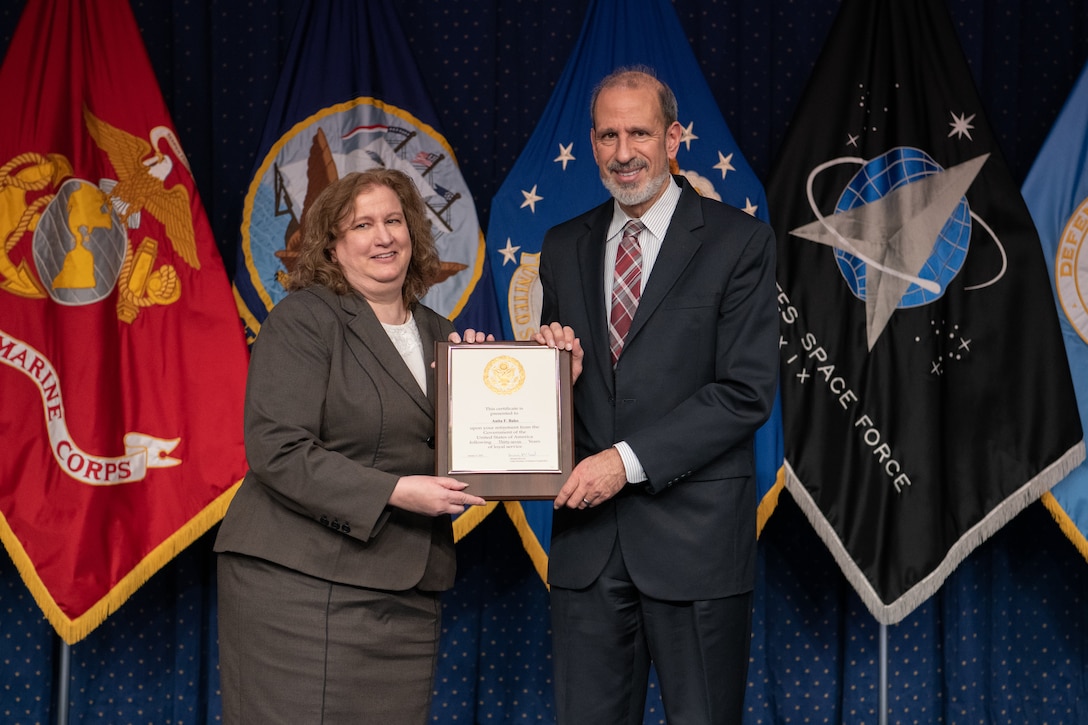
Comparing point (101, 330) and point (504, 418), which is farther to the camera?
point (101, 330)

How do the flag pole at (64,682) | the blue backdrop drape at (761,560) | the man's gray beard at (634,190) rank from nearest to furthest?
the man's gray beard at (634,190)
the flag pole at (64,682)
the blue backdrop drape at (761,560)

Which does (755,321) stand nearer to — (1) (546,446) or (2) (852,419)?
(1) (546,446)

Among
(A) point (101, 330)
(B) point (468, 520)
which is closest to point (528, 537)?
(B) point (468, 520)

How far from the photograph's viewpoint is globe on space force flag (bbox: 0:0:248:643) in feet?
10.5

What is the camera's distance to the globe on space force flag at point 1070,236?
336cm

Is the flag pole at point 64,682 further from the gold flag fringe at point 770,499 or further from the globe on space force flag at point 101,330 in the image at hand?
the gold flag fringe at point 770,499

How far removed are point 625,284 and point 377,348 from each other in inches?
21.0

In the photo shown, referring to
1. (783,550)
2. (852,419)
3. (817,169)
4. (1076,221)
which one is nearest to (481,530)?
(783,550)

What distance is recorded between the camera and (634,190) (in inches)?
87.4

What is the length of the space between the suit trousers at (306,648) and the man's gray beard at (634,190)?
0.94m

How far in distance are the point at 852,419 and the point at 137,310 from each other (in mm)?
2312

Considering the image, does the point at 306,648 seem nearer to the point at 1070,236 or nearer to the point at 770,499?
the point at 770,499

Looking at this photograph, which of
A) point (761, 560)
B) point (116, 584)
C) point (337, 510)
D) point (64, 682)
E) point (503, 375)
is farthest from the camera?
point (761, 560)

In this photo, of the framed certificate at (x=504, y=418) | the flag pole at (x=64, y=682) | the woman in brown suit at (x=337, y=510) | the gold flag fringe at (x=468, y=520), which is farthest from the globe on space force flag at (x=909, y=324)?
the flag pole at (x=64, y=682)
